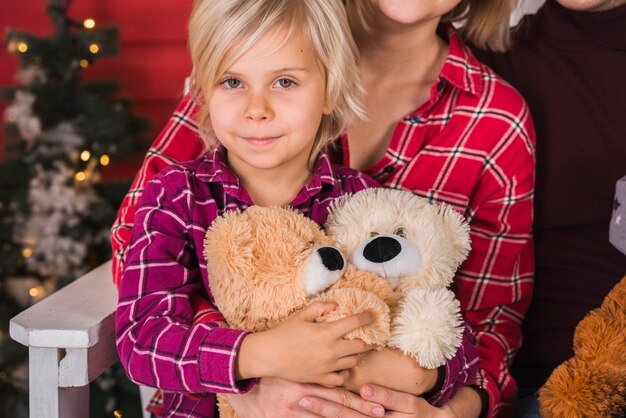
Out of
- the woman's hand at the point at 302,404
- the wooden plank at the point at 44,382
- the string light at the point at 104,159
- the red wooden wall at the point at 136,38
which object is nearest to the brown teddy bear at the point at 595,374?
the woman's hand at the point at 302,404

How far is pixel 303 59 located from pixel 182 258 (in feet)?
1.18

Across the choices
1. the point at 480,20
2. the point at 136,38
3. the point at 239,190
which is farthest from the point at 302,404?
the point at 136,38

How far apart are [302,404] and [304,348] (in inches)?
3.8

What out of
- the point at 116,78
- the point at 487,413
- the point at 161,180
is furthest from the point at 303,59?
the point at 116,78

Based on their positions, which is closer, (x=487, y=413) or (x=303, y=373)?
(x=303, y=373)

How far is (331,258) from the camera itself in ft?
3.49

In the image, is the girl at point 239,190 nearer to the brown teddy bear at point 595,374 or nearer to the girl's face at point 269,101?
the girl's face at point 269,101

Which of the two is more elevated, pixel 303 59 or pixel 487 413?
pixel 303 59

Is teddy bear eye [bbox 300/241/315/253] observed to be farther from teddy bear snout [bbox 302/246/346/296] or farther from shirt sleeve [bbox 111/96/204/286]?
shirt sleeve [bbox 111/96/204/286]

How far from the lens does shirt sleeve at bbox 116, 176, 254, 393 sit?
1.09 metres

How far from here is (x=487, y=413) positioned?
4.40 ft

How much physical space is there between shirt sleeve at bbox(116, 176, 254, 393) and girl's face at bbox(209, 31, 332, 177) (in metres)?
0.14

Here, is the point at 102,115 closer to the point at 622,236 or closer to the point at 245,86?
the point at 245,86

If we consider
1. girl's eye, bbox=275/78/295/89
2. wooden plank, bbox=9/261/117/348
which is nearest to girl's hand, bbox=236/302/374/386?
wooden plank, bbox=9/261/117/348
